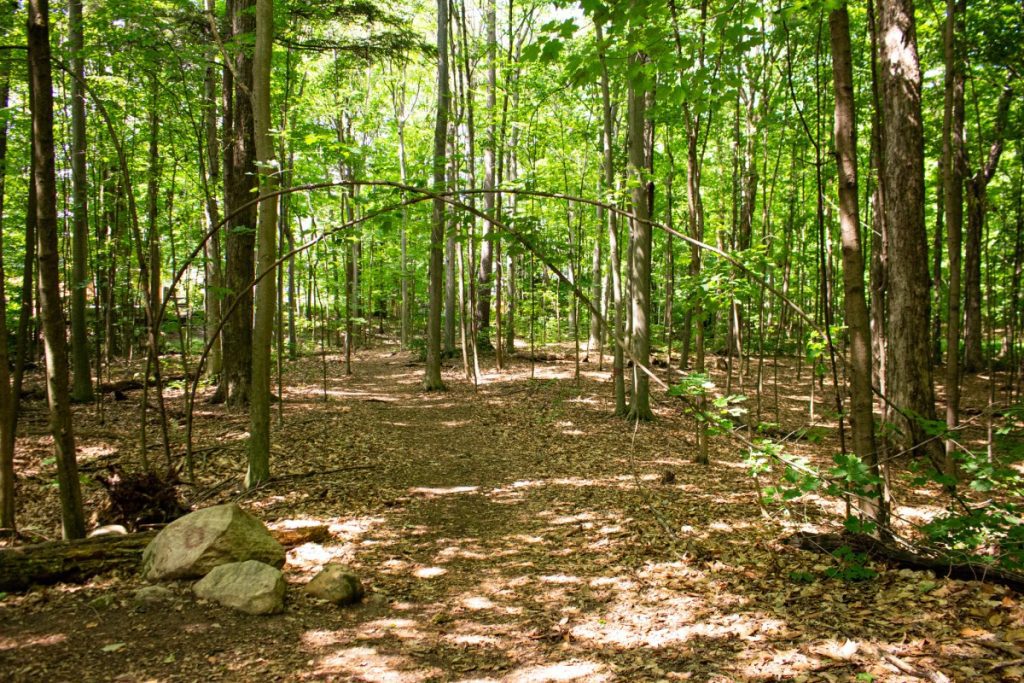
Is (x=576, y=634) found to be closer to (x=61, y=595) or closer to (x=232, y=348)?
(x=61, y=595)

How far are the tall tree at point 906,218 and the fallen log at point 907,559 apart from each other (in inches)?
129

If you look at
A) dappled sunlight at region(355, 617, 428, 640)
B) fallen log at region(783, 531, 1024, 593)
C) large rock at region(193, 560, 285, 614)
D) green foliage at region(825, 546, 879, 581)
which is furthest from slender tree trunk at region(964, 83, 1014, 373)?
large rock at region(193, 560, 285, 614)

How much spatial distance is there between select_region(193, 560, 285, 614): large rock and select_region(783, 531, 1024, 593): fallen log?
4100 millimetres

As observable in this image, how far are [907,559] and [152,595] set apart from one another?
539cm

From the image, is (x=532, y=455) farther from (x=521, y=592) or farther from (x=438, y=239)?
(x=438, y=239)

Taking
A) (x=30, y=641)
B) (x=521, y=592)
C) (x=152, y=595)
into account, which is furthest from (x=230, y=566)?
(x=521, y=592)

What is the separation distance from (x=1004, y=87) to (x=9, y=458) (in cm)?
1417

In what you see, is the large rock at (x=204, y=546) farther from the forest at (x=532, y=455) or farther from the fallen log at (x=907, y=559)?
the fallen log at (x=907, y=559)

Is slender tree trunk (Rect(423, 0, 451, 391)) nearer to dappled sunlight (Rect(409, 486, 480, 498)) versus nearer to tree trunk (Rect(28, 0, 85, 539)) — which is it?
dappled sunlight (Rect(409, 486, 480, 498))

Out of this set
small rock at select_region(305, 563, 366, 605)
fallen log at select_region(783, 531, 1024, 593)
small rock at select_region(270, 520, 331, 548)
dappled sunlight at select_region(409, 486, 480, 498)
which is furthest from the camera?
dappled sunlight at select_region(409, 486, 480, 498)

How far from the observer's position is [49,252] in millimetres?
4273

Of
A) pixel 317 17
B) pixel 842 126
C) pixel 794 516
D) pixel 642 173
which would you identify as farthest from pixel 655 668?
pixel 317 17

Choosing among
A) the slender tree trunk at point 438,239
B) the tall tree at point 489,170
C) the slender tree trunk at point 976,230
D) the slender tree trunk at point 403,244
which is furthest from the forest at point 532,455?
the slender tree trunk at point 403,244

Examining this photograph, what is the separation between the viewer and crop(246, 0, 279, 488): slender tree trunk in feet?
19.1
